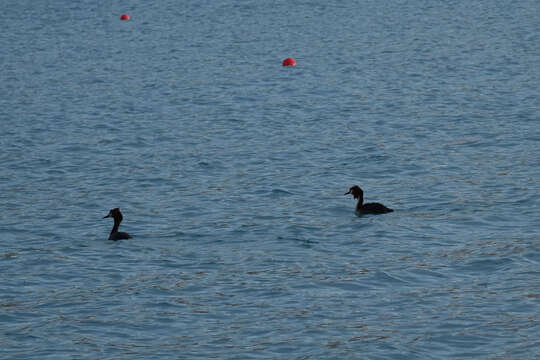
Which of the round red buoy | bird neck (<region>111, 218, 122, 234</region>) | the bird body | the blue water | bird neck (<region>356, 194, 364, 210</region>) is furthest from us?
the round red buoy

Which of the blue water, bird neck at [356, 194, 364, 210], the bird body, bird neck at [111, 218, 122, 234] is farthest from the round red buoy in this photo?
bird neck at [111, 218, 122, 234]

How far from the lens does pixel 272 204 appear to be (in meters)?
23.1

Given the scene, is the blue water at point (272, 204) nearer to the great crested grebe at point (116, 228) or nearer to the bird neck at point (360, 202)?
the great crested grebe at point (116, 228)

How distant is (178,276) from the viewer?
1775 cm

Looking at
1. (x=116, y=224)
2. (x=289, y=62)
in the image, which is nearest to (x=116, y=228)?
(x=116, y=224)

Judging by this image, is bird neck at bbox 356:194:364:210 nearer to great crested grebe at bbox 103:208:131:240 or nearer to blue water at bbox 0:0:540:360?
blue water at bbox 0:0:540:360

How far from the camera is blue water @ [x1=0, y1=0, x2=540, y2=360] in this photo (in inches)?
594

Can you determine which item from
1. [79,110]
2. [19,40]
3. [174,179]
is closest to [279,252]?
[174,179]

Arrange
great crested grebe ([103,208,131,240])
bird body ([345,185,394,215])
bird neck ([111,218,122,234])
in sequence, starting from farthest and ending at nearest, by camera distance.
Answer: bird body ([345,185,394,215])
bird neck ([111,218,122,234])
great crested grebe ([103,208,131,240])

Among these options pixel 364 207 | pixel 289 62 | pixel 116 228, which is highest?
pixel 289 62

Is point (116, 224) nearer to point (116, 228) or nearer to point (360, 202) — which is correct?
point (116, 228)

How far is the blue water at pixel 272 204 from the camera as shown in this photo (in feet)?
49.5

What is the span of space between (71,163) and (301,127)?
843 centimetres

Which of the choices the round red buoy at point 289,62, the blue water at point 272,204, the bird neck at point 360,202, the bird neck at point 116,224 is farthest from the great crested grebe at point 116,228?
the round red buoy at point 289,62
